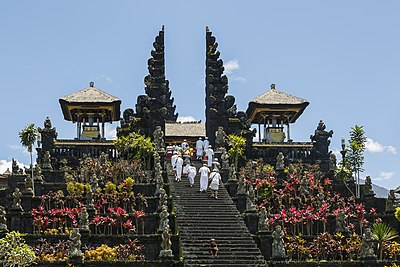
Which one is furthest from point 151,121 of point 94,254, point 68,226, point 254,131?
point 94,254

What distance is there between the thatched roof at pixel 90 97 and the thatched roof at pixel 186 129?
5.17 meters

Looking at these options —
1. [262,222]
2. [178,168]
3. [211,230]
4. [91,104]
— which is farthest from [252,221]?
[91,104]

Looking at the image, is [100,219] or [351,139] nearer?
[100,219]

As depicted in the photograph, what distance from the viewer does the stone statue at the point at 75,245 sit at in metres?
21.5

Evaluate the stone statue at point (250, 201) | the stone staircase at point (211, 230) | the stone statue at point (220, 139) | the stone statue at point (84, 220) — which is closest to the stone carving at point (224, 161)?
the stone statue at point (220, 139)

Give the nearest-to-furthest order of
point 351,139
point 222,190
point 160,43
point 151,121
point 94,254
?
point 94,254
point 222,190
point 351,139
point 151,121
point 160,43

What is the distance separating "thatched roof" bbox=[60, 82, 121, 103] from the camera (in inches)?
1650

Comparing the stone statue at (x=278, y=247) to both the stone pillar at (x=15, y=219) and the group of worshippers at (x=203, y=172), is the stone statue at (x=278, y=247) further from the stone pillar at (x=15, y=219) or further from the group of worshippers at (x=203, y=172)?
the stone pillar at (x=15, y=219)

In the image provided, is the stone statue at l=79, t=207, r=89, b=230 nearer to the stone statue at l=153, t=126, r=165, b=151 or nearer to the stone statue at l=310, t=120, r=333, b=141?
the stone statue at l=153, t=126, r=165, b=151

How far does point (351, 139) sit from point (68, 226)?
46.5 feet

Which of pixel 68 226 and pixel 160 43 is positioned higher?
pixel 160 43

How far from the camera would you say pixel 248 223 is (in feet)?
84.2

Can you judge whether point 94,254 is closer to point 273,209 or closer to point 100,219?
point 100,219

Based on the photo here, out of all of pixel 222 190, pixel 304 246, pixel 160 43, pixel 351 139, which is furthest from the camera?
pixel 160 43
